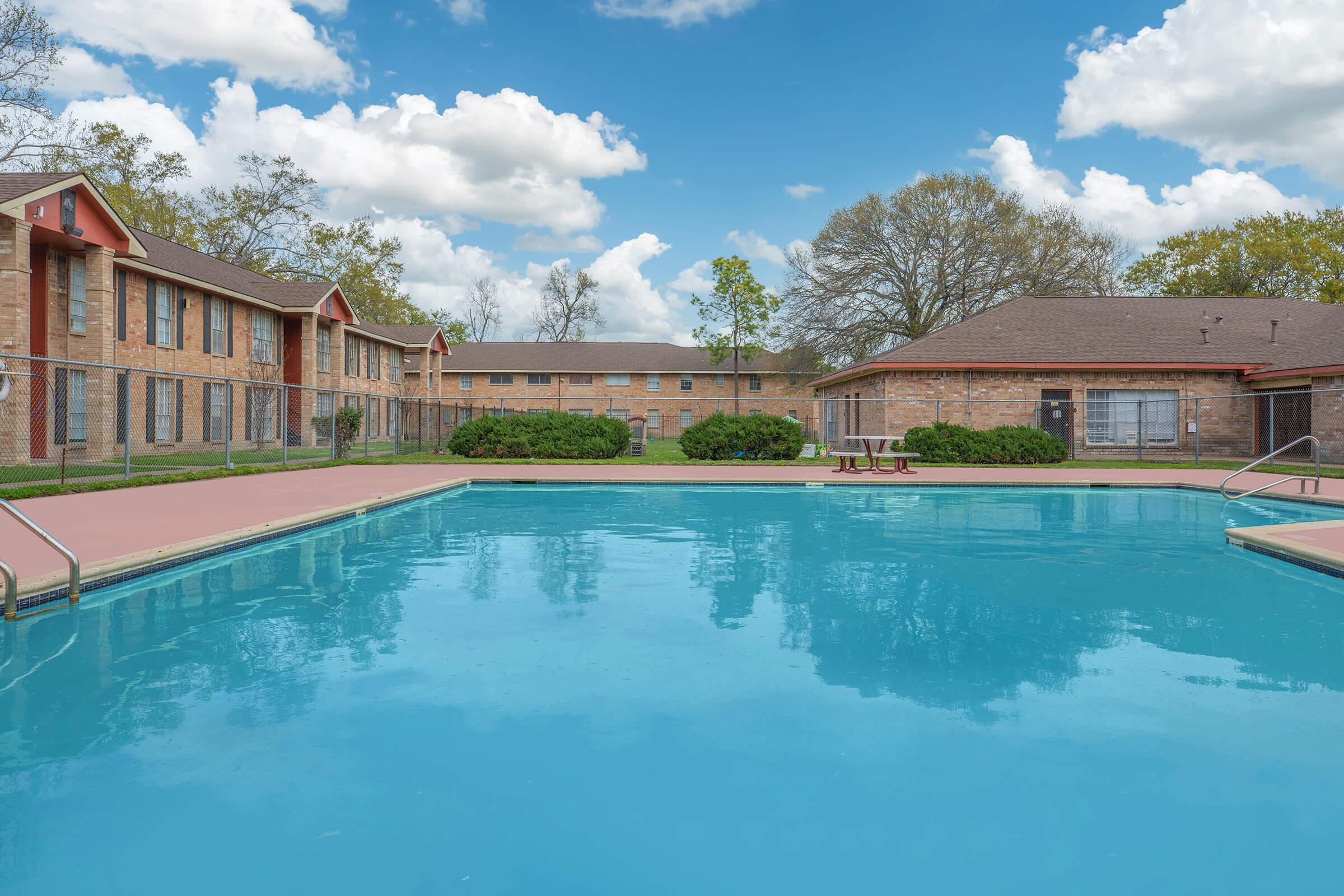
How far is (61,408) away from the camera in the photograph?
1953 centimetres

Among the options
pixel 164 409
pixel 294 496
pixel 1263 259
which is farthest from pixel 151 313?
pixel 1263 259

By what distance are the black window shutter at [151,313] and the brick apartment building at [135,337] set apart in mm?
42

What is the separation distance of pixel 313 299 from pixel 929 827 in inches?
1254

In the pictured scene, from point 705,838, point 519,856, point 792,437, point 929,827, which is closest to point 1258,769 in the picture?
point 929,827

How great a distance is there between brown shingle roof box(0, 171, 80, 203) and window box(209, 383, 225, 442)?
8110mm

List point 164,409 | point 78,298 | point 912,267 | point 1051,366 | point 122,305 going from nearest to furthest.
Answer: point 78,298 → point 122,305 → point 164,409 → point 1051,366 → point 912,267

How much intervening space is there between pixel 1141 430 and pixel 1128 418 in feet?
1.90

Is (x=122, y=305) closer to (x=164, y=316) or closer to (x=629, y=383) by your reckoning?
(x=164, y=316)

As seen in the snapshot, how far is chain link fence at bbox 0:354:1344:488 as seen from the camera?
18328mm

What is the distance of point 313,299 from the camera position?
30594 millimetres

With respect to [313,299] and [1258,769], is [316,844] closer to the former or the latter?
[1258,769]

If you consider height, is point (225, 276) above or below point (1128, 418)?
above

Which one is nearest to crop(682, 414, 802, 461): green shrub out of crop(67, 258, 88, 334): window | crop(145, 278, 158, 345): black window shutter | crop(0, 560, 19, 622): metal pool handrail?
crop(145, 278, 158, 345): black window shutter

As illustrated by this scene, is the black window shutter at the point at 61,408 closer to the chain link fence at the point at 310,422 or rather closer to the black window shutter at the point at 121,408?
the chain link fence at the point at 310,422
